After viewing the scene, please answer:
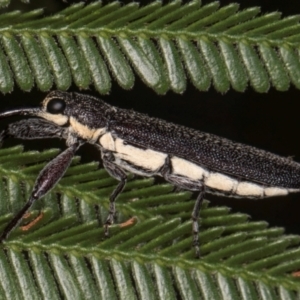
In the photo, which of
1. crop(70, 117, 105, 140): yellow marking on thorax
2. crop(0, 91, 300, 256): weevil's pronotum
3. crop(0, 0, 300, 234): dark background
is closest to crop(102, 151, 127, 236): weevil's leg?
crop(0, 91, 300, 256): weevil's pronotum

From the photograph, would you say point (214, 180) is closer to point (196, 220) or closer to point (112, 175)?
point (196, 220)

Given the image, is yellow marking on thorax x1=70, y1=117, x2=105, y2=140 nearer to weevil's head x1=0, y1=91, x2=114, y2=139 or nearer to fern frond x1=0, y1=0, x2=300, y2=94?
weevil's head x1=0, y1=91, x2=114, y2=139

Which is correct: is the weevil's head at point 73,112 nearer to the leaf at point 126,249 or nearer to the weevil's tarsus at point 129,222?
the leaf at point 126,249

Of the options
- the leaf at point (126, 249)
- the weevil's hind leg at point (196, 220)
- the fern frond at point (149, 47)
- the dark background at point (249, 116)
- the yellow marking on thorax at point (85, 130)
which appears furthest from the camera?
the dark background at point (249, 116)

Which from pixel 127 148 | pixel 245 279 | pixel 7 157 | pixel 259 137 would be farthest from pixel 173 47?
pixel 259 137

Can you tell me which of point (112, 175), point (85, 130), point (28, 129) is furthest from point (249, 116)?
point (28, 129)

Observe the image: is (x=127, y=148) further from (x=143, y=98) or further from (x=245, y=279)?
(x=143, y=98)

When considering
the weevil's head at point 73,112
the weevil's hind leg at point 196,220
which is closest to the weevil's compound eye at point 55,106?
the weevil's head at point 73,112
